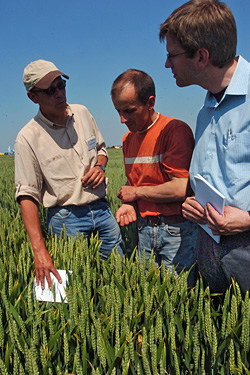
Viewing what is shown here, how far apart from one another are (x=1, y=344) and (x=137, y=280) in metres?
0.62

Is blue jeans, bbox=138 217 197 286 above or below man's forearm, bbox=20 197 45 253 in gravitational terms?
below

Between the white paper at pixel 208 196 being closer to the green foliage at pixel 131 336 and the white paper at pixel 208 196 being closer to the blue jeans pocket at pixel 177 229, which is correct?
the green foliage at pixel 131 336


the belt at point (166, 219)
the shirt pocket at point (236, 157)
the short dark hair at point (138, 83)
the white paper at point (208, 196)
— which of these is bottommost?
the belt at point (166, 219)

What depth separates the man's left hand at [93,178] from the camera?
212 centimetres

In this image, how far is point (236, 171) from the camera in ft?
3.99

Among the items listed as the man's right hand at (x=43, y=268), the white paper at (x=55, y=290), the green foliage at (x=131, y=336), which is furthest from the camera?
the man's right hand at (x=43, y=268)

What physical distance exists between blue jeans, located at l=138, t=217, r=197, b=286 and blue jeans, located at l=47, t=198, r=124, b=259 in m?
0.32

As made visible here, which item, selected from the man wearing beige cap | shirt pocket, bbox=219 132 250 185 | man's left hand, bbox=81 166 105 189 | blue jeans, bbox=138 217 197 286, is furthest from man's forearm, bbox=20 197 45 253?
shirt pocket, bbox=219 132 250 185

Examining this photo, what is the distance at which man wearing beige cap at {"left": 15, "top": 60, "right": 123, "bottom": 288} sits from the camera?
1954mm

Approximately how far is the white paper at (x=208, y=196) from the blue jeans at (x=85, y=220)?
96 cm

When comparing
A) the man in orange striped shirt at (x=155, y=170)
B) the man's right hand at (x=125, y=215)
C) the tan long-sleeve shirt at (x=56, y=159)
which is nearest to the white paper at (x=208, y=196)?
the man in orange striped shirt at (x=155, y=170)

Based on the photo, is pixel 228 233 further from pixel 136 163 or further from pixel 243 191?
pixel 136 163

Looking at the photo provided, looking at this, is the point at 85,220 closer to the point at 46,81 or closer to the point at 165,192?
the point at 165,192

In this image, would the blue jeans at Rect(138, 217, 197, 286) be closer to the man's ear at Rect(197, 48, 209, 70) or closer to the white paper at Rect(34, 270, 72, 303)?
the white paper at Rect(34, 270, 72, 303)
